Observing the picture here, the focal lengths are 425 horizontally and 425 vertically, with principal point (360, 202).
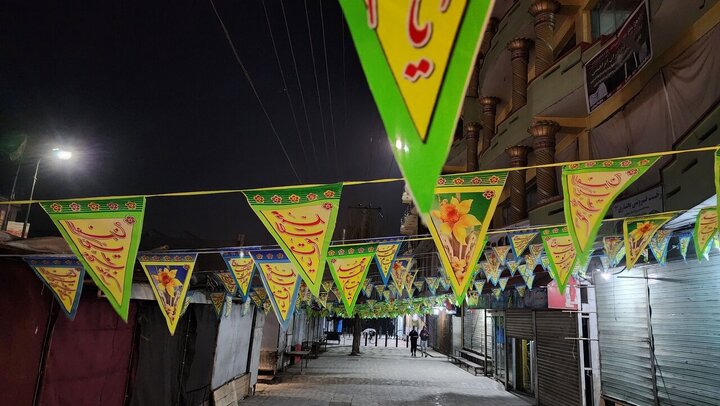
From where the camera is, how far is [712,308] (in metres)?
7.94

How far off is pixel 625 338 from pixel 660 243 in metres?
3.61

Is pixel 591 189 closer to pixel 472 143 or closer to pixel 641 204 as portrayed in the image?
pixel 641 204

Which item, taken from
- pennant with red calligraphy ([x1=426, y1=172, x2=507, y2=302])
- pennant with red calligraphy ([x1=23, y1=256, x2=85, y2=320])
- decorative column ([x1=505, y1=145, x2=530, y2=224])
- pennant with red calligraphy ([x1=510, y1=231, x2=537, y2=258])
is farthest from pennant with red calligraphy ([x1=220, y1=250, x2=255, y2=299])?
decorative column ([x1=505, y1=145, x2=530, y2=224])

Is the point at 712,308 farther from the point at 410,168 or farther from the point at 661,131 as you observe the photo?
the point at 410,168

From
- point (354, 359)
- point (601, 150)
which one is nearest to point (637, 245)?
point (601, 150)

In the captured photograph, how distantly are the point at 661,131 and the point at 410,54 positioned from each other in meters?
10.3

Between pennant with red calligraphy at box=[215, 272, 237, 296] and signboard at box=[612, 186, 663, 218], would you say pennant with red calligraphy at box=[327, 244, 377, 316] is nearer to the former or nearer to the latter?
pennant with red calligraphy at box=[215, 272, 237, 296]

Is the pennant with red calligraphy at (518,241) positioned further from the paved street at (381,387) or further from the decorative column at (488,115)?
the decorative column at (488,115)

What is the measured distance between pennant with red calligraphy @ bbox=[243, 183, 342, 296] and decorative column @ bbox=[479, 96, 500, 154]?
745 inches

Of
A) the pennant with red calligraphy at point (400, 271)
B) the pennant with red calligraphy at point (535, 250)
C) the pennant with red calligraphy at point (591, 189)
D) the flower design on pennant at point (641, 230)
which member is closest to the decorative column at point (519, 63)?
the pennant with red calligraphy at point (400, 271)

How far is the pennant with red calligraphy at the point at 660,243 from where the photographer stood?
8352 mm

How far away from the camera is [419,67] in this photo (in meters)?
1.80

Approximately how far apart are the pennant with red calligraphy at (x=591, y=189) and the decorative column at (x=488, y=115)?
58.4ft

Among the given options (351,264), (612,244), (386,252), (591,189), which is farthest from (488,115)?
(591,189)
